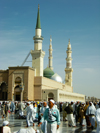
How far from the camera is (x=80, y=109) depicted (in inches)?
491

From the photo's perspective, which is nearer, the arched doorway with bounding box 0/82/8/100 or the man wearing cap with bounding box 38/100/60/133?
the man wearing cap with bounding box 38/100/60/133

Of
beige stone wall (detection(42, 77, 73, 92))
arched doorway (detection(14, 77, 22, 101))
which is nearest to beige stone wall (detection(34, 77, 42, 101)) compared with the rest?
beige stone wall (detection(42, 77, 73, 92))

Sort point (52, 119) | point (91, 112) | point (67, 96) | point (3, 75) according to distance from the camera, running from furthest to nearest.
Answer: point (67, 96), point (3, 75), point (91, 112), point (52, 119)

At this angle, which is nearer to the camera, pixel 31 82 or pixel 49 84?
pixel 31 82

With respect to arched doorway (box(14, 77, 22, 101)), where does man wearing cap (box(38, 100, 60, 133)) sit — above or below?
below

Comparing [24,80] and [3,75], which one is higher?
[3,75]

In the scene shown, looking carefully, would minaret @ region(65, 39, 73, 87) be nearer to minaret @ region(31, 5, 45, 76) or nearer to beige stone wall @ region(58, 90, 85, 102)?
beige stone wall @ region(58, 90, 85, 102)

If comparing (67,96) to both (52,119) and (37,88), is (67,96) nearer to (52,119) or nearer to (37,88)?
(37,88)

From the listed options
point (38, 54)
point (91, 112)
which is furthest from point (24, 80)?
point (91, 112)

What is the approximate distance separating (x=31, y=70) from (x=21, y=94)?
5.17 metres

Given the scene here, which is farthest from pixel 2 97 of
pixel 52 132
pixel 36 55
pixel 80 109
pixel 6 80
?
pixel 52 132

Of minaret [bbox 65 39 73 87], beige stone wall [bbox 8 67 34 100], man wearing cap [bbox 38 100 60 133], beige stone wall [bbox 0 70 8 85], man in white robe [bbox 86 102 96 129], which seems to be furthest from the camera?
minaret [bbox 65 39 73 87]

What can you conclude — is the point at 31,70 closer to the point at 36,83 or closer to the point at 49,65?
the point at 36,83

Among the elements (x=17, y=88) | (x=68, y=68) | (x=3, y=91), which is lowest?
(x=3, y=91)
